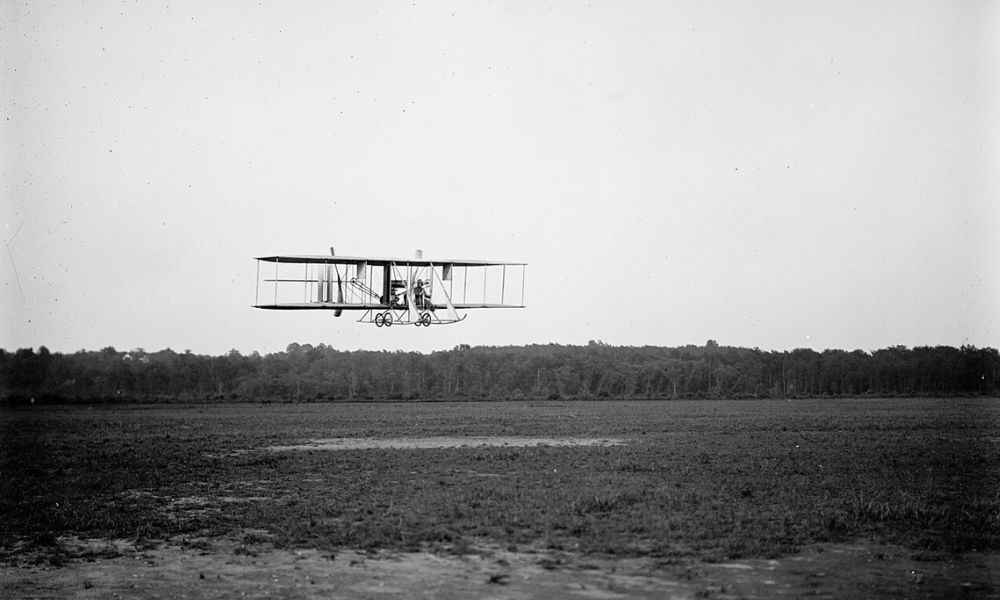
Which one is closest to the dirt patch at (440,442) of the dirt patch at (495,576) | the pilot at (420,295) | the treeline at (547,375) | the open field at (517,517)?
the open field at (517,517)

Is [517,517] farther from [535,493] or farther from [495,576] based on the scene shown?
[495,576]

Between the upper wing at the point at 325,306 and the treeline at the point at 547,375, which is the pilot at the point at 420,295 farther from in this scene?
the treeline at the point at 547,375

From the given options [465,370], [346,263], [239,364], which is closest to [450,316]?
[346,263]

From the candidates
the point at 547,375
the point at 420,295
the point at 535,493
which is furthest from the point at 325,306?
the point at 547,375

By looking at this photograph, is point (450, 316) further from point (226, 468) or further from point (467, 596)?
point (467, 596)

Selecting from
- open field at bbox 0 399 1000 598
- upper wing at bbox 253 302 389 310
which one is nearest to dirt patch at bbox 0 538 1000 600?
open field at bbox 0 399 1000 598
